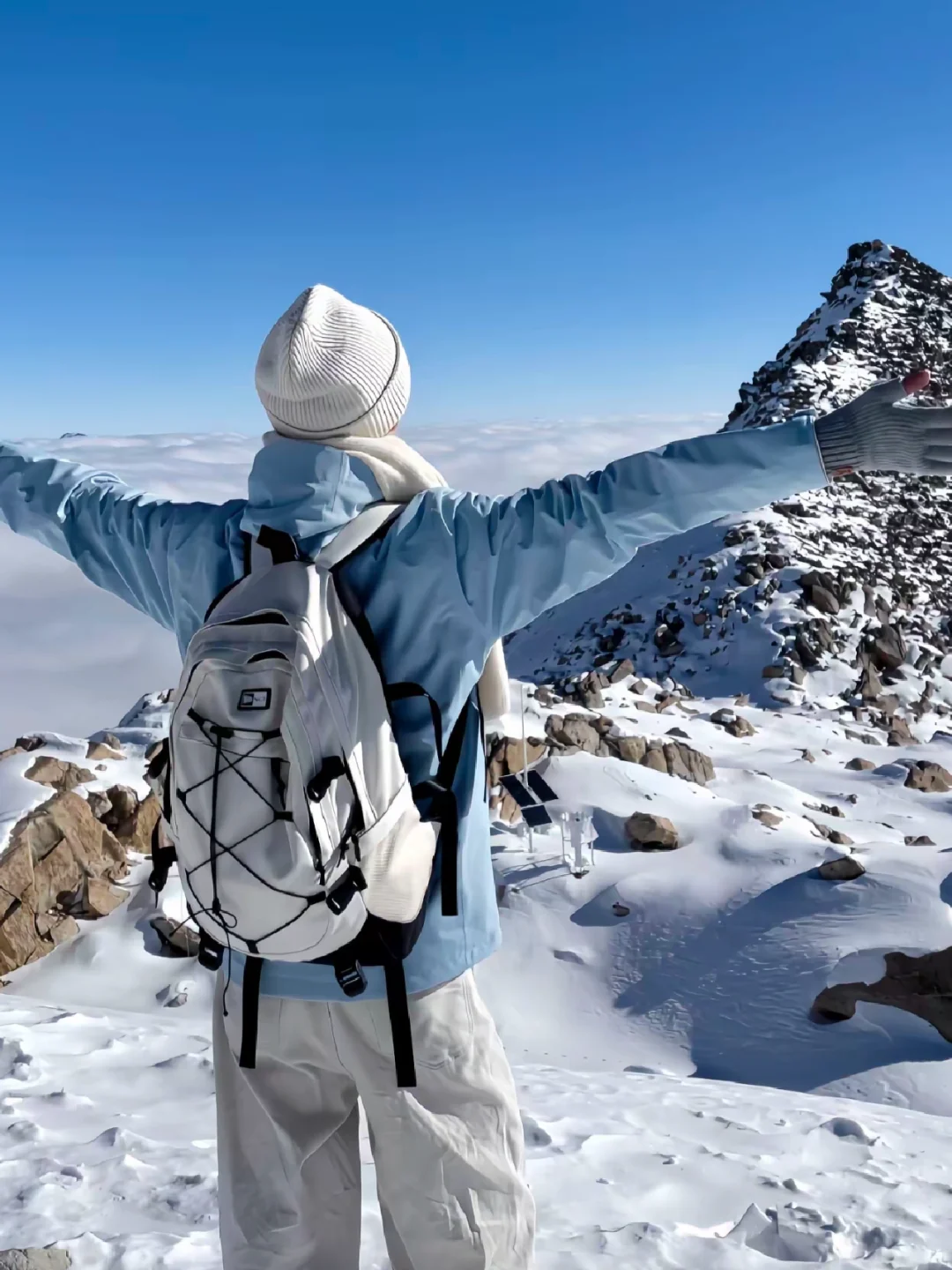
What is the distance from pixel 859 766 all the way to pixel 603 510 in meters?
15.7

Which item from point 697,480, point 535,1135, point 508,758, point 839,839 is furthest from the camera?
point 508,758

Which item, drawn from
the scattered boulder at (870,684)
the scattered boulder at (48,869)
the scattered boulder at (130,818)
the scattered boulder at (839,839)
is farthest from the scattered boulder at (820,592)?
the scattered boulder at (48,869)

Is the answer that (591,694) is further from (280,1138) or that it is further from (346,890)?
(346,890)

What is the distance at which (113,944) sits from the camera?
7.26 meters

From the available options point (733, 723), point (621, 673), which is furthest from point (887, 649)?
Result: point (733, 723)

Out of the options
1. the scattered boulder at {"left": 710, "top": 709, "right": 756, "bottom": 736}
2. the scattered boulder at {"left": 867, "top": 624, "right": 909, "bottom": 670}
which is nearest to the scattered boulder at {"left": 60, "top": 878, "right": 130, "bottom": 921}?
the scattered boulder at {"left": 710, "top": 709, "right": 756, "bottom": 736}

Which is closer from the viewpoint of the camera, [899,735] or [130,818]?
[130,818]

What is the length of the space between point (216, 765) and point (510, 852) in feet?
26.6

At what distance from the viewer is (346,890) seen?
69.1 inches

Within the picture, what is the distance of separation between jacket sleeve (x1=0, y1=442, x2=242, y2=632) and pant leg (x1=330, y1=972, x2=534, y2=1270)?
93 cm

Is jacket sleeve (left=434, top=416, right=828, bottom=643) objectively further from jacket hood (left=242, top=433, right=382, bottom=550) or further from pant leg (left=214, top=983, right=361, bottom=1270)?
pant leg (left=214, top=983, right=361, bottom=1270)

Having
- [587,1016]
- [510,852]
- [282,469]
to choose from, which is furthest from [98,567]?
[510,852]

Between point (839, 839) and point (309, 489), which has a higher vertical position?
point (309, 489)

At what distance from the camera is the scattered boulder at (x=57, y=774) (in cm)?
835
